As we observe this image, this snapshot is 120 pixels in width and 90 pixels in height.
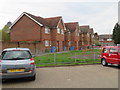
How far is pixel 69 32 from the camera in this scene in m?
32.1

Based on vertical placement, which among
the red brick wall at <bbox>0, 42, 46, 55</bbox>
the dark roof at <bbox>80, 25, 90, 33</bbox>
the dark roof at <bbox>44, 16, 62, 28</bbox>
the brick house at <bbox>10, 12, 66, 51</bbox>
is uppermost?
the dark roof at <bbox>80, 25, 90, 33</bbox>

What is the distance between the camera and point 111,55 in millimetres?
9141

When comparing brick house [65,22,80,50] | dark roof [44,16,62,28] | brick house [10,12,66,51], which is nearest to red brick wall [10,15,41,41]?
brick house [10,12,66,51]

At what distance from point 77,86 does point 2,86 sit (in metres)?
3.15

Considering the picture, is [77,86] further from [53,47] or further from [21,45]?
[53,47]

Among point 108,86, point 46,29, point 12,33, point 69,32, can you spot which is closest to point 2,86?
point 108,86

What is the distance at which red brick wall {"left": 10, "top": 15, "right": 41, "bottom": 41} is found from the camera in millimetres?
22372

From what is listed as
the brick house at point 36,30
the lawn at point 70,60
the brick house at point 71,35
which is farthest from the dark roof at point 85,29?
→ the lawn at point 70,60

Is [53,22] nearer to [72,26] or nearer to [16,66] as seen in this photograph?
[72,26]

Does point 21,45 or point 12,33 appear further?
point 12,33

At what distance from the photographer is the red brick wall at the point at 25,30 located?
2237 cm

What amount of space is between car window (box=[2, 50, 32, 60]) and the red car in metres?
5.97

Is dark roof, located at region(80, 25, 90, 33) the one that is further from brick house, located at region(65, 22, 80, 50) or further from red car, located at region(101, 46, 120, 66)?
red car, located at region(101, 46, 120, 66)

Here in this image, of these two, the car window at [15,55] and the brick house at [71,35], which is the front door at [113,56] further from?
the brick house at [71,35]
